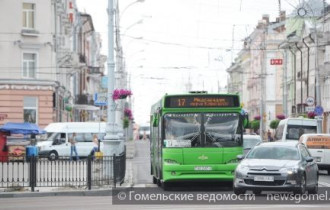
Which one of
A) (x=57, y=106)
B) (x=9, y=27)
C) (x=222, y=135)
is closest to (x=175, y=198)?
(x=222, y=135)

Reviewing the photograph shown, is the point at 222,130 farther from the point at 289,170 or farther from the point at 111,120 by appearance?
the point at 111,120

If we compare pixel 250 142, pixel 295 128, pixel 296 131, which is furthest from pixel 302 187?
pixel 295 128

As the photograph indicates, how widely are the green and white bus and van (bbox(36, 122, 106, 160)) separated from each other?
101 ft

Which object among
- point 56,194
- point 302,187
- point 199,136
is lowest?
point 56,194

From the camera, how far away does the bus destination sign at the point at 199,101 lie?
2742cm

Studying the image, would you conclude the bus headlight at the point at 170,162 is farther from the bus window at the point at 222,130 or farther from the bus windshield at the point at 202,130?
the bus window at the point at 222,130

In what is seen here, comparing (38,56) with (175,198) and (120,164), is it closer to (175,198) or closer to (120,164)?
(120,164)

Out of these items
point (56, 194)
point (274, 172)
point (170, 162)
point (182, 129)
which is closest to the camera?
point (274, 172)

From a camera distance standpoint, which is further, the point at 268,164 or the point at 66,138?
the point at 66,138

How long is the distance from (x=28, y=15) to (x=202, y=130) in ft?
127

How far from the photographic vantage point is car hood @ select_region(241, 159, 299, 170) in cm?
2311

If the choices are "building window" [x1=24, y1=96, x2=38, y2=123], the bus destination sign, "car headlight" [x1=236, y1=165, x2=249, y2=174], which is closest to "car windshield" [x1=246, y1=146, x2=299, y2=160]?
"car headlight" [x1=236, y1=165, x2=249, y2=174]

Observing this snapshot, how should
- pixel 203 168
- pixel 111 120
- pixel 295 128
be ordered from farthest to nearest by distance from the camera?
1. pixel 295 128
2. pixel 111 120
3. pixel 203 168

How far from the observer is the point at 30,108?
208ft
